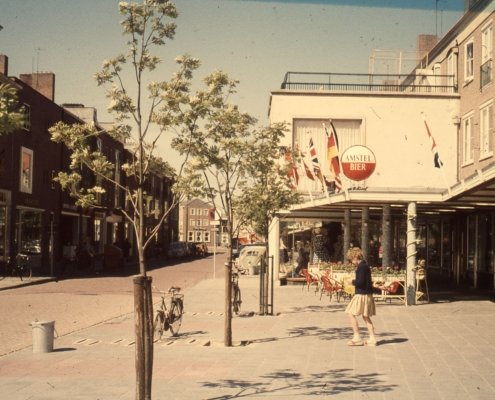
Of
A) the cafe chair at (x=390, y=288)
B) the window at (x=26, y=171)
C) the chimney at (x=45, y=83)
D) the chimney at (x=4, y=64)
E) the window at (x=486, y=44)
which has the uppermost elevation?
the chimney at (x=45, y=83)

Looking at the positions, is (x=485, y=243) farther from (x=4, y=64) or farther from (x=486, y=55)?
(x=4, y=64)

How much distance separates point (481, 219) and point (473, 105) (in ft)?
18.5

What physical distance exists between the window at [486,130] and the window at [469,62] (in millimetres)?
2387

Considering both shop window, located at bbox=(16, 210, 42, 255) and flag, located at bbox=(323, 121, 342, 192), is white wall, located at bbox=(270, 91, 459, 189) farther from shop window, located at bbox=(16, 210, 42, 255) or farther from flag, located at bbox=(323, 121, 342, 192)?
shop window, located at bbox=(16, 210, 42, 255)

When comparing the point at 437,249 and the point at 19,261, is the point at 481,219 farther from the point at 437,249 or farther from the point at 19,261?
the point at 19,261

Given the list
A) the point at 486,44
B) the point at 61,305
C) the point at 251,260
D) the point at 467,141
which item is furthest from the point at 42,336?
the point at 251,260

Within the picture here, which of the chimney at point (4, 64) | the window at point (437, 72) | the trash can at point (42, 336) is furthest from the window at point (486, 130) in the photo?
the chimney at point (4, 64)

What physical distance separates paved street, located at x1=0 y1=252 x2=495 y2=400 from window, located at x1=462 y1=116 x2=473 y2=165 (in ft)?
50.6

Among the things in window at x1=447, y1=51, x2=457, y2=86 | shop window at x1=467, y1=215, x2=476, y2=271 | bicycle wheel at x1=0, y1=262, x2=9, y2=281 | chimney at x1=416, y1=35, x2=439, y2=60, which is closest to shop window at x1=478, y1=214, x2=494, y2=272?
shop window at x1=467, y1=215, x2=476, y2=271

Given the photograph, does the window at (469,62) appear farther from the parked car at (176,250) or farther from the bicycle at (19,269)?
the parked car at (176,250)

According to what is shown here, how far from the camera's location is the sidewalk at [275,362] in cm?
834

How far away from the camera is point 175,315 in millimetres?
13234

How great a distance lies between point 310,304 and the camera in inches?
773

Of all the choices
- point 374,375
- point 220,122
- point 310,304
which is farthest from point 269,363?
point 310,304
